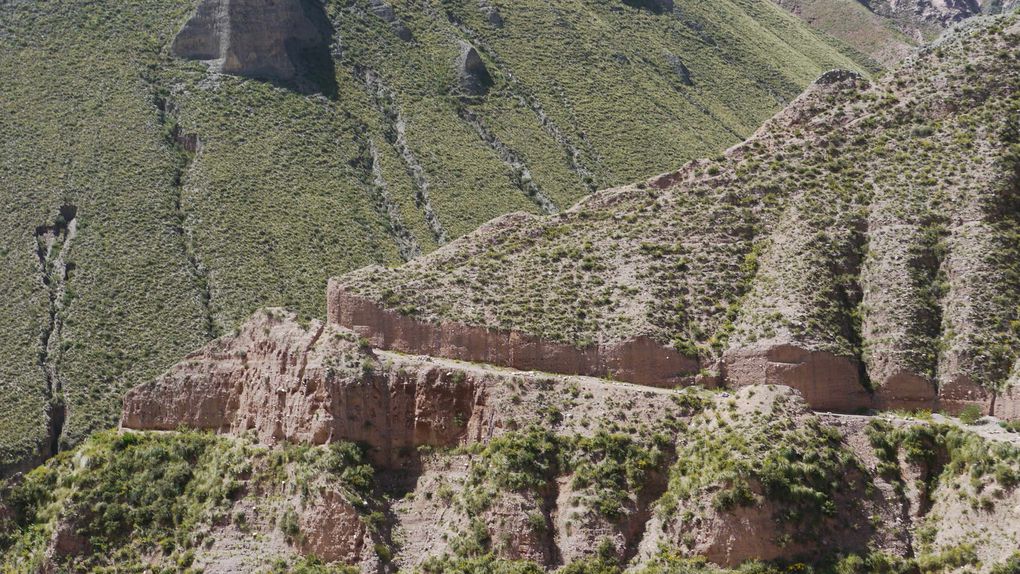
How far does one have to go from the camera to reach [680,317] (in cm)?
6431

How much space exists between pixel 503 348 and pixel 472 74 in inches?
3369

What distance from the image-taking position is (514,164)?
134 m

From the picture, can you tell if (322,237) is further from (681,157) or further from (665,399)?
(665,399)

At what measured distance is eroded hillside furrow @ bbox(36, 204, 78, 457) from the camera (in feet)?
320

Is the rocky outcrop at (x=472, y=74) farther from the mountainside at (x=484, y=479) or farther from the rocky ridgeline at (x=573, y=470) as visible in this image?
the rocky ridgeline at (x=573, y=470)

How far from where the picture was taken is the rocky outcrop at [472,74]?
5719 inches

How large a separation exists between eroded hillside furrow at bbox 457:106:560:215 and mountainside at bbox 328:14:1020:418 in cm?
5289

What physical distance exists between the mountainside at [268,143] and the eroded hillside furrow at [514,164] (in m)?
0.26

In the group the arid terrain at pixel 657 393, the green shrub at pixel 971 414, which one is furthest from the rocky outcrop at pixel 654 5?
the green shrub at pixel 971 414

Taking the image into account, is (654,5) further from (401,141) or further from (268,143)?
(268,143)

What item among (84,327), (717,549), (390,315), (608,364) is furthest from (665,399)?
(84,327)

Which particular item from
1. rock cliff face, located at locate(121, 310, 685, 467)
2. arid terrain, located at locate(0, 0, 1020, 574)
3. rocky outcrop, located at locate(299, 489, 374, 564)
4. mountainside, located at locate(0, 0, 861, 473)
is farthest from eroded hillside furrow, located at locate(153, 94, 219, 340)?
rocky outcrop, located at locate(299, 489, 374, 564)

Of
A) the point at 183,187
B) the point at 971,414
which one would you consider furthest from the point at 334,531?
the point at 183,187

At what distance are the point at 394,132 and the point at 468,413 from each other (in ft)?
261
